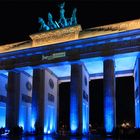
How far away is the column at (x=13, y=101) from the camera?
43500 millimetres

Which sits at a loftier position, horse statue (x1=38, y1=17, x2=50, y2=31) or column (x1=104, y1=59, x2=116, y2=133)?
horse statue (x1=38, y1=17, x2=50, y2=31)

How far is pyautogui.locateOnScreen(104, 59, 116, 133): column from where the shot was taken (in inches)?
1459

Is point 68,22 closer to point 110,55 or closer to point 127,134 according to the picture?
point 110,55

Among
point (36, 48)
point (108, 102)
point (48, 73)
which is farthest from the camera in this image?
point (48, 73)

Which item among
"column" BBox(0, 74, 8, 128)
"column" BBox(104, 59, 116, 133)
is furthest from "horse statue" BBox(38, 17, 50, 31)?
"column" BBox(0, 74, 8, 128)

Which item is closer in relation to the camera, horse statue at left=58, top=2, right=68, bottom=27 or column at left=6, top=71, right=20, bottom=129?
column at left=6, top=71, right=20, bottom=129

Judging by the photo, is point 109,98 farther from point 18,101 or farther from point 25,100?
point 25,100

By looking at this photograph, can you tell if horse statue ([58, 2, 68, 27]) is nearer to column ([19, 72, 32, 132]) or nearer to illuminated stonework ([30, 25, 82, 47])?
illuminated stonework ([30, 25, 82, 47])

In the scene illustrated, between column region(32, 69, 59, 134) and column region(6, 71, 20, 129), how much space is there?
355cm

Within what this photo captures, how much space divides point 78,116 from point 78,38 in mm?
10855

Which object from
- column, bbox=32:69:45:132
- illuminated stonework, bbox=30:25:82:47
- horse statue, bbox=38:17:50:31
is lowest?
column, bbox=32:69:45:132

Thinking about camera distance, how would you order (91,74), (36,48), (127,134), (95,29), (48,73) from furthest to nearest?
1. (91,74)
2. (48,73)
3. (36,48)
4. (95,29)
5. (127,134)

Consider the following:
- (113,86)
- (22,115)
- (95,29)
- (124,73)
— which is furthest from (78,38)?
(22,115)

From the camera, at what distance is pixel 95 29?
40.9 m
